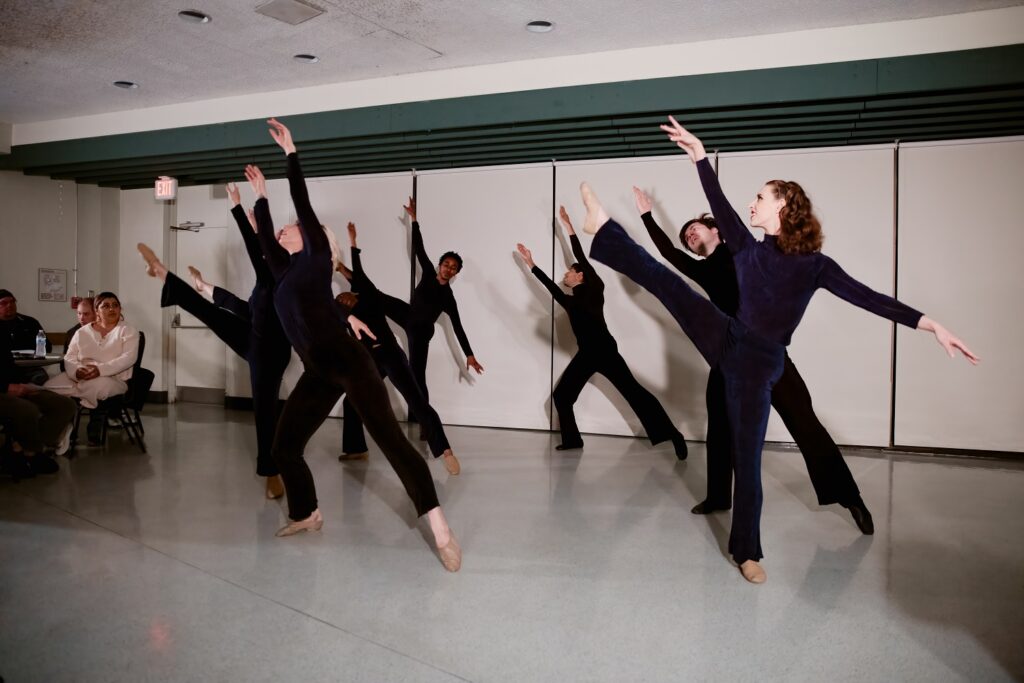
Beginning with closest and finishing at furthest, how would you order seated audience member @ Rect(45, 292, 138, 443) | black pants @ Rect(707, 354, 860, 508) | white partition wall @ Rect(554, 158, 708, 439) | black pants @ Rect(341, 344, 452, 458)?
black pants @ Rect(707, 354, 860, 508), black pants @ Rect(341, 344, 452, 458), seated audience member @ Rect(45, 292, 138, 443), white partition wall @ Rect(554, 158, 708, 439)

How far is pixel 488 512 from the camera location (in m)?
4.27

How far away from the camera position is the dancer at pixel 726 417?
3.74 metres

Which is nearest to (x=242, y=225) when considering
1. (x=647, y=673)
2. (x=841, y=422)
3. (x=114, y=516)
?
(x=114, y=516)

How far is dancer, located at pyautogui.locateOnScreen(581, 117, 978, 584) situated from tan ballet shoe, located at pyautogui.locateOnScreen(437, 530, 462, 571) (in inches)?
48.8

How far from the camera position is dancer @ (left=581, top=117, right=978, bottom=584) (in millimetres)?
3092

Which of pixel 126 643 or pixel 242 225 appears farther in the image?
pixel 242 225

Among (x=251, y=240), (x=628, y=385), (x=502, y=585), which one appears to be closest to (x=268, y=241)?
(x=251, y=240)

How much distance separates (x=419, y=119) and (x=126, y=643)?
5060 millimetres

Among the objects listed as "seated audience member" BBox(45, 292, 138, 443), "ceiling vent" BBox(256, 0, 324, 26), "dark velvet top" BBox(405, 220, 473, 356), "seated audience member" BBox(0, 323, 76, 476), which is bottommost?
"seated audience member" BBox(0, 323, 76, 476)

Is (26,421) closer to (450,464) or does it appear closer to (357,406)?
(450,464)

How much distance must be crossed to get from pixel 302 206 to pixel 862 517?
3.34 meters

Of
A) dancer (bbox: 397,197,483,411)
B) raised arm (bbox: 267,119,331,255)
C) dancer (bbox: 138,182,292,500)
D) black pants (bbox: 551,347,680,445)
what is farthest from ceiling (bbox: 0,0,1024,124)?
black pants (bbox: 551,347,680,445)

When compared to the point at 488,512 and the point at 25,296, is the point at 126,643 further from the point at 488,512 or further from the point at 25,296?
the point at 25,296

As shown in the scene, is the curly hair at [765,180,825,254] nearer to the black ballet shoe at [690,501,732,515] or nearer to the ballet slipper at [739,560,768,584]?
the ballet slipper at [739,560,768,584]
